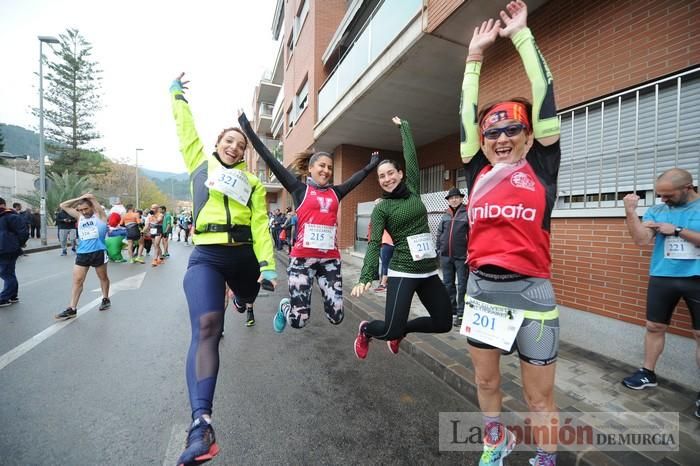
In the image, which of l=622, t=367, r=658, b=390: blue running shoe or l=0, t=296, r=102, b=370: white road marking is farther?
l=0, t=296, r=102, b=370: white road marking

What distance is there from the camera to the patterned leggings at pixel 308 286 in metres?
3.29

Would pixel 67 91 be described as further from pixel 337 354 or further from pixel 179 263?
pixel 337 354

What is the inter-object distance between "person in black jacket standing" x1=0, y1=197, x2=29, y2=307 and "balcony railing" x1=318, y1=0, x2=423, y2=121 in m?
7.61

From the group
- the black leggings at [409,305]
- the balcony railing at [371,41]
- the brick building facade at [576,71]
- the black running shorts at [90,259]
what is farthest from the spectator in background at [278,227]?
the black leggings at [409,305]

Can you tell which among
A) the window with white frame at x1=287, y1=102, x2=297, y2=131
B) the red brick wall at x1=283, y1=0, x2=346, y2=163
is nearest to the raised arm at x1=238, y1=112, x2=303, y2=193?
the red brick wall at x1=283, y1=0, x2=346, y2=163

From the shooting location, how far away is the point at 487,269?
5.60 ft

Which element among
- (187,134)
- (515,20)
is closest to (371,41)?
(187,134)

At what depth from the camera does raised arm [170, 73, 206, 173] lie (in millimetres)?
2506

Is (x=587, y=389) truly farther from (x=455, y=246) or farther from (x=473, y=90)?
(x=473, y=90)

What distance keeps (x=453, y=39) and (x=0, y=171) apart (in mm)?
48410

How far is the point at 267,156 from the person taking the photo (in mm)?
3049

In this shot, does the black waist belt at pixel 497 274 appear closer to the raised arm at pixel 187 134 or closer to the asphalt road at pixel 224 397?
the asphalt road at pixel 224 397

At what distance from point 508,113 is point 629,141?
312 centimetres

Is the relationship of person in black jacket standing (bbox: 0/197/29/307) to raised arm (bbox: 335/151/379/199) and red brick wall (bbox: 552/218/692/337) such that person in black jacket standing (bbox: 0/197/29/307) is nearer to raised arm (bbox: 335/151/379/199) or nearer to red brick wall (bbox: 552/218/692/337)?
raised arm (bbox: 335/151/379/199)
